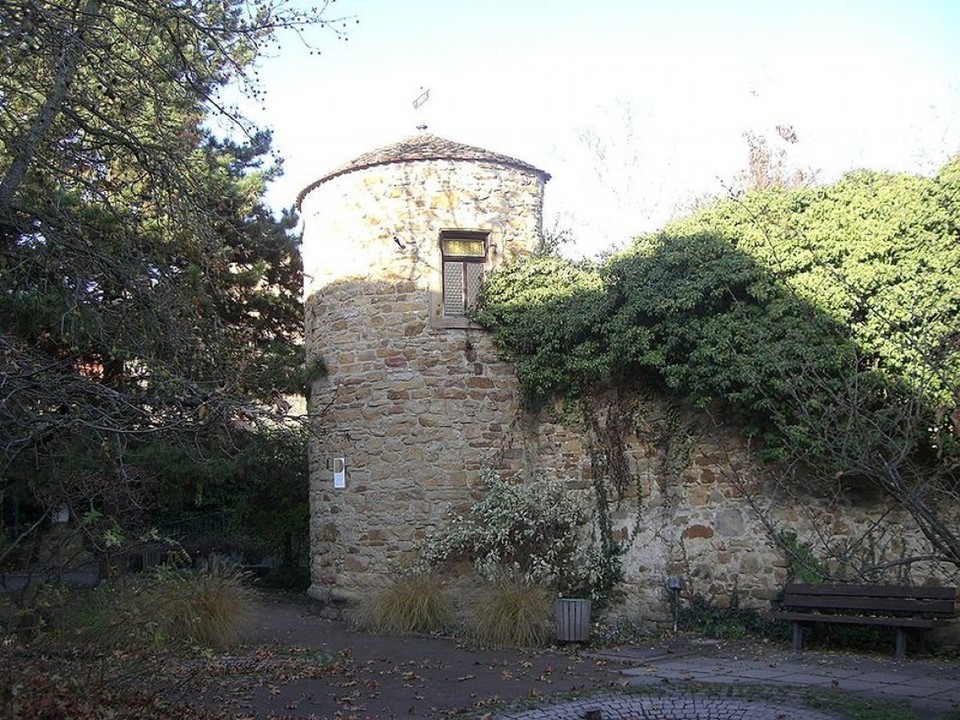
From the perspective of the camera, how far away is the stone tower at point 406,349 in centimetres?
1188

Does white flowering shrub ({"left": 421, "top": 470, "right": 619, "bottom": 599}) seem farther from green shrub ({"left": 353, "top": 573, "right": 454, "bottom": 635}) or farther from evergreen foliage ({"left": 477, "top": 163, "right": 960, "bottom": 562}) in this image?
evergreen foliage ({"left": 477, "top": 163, "right": 960, "bottom": 562})

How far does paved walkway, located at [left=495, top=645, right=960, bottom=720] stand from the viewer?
649 centimetres

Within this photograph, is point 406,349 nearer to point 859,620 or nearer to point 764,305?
point 764,305

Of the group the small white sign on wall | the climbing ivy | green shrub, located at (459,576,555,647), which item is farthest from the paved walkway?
the small white sign on wall

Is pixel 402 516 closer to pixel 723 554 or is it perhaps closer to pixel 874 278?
pixel 723 554

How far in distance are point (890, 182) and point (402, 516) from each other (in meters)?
6.60

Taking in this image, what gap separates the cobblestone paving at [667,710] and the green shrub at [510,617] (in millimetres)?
2822

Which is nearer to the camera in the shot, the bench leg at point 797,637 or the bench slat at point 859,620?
the bench slat at point 859,620

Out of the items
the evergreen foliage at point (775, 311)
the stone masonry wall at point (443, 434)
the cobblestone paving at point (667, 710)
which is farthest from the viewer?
the stone masonry wall at point (443, 434)

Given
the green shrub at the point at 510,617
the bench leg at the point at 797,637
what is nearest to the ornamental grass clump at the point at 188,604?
the green shrub at the point at 510,617

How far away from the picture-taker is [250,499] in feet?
56.2

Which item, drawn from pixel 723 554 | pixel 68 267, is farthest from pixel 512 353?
pixel 68 267

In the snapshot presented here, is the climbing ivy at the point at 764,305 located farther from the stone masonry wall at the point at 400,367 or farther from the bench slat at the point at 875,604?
the bench slat at the point at 875,604

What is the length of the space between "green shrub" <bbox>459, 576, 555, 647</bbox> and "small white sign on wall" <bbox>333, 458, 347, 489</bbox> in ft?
9.21
